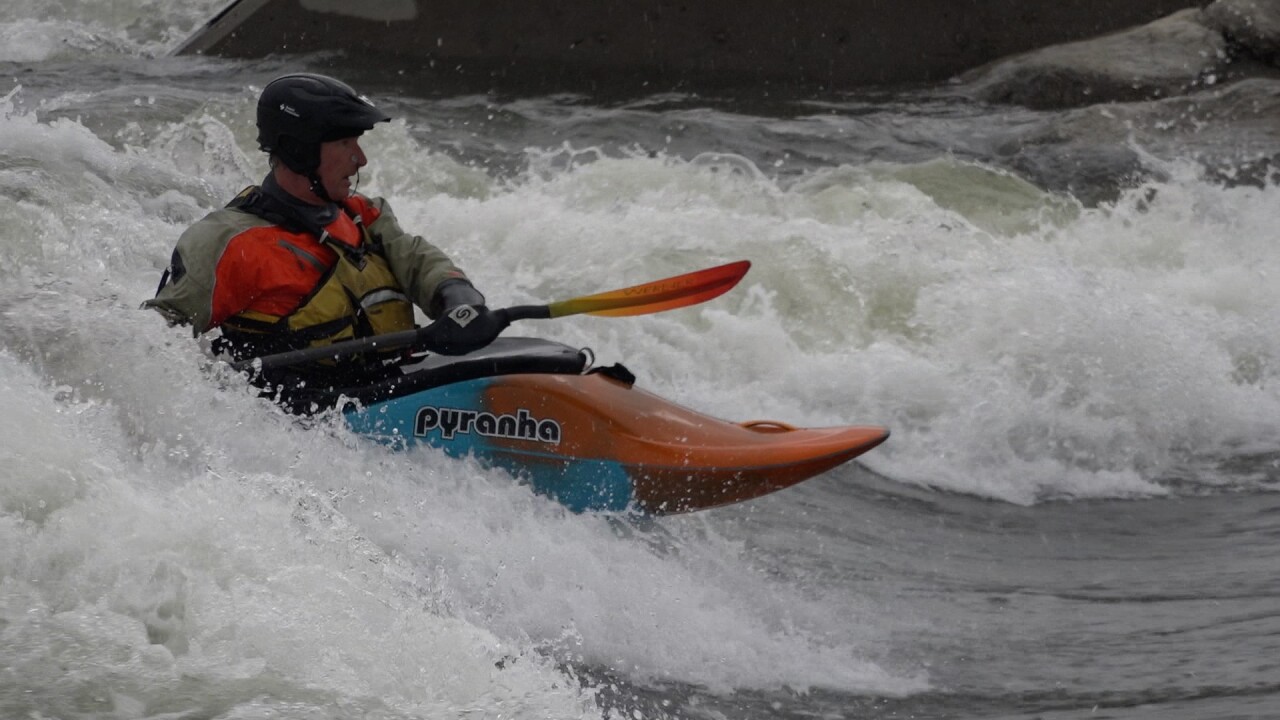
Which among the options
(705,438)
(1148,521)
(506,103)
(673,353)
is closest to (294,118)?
(705,438)

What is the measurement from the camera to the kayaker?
4242 mm

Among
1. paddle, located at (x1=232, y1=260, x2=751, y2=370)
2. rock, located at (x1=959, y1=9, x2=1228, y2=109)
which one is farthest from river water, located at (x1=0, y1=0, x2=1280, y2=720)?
rock, located at (x1=959, y1=9, x2=1228, y2=109)

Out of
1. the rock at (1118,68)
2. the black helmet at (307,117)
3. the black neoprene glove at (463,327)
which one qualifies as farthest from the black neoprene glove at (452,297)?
the rock at (1118,68)

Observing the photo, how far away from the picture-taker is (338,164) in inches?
174

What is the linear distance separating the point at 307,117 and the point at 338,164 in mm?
172

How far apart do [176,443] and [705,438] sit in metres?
1.51

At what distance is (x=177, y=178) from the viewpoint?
7805 mm

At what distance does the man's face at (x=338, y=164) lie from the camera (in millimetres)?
4387

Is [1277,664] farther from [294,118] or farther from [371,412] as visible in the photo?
[294,118]

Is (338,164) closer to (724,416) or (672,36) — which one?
(724,416)

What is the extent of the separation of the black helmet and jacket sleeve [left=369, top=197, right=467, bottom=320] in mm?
344

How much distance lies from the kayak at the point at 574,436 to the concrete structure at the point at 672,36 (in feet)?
23.2

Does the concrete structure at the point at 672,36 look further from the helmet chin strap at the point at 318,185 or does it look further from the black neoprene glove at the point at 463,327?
the black neoprene glove at the point at 463,327

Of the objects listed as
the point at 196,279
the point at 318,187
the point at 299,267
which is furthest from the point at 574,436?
the point at 196,279
